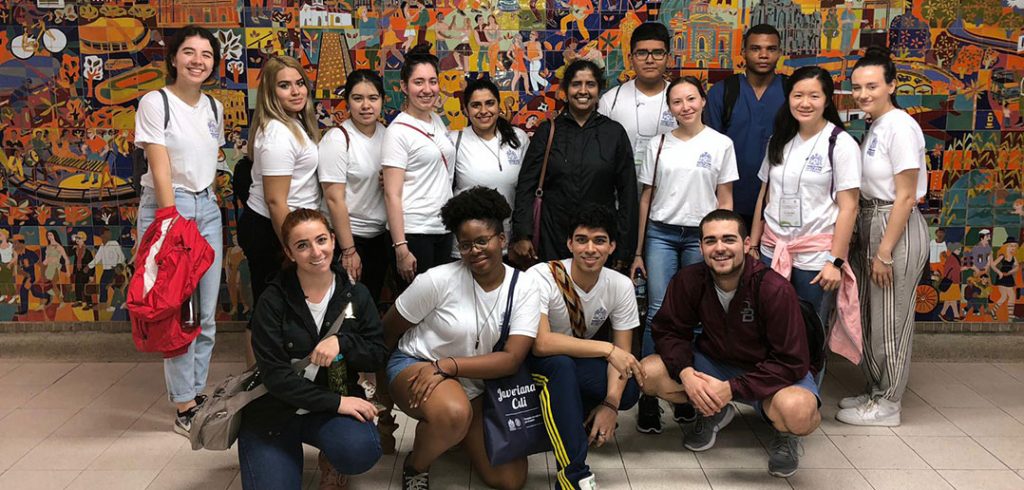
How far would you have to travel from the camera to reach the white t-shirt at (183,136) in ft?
11.7

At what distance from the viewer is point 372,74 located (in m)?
3.85

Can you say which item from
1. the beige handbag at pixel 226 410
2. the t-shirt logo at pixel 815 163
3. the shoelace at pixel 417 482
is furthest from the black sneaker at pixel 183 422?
the t-shirt logo at pixel 815 163

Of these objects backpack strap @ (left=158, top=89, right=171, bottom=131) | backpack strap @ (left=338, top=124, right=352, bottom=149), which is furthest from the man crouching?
backpack strap @ (left=158, top=89, right=171, bottom=131)

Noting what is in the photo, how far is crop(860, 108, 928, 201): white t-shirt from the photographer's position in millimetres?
3676

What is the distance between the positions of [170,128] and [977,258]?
13.9ft

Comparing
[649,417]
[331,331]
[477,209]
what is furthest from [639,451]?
[331,331]

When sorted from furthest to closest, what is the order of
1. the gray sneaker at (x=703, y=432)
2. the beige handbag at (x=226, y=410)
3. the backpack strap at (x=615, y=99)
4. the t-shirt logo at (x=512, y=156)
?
the backpack strap at (x=615, y=99) < the t-shirt logo at (x=512, y=156) < the gray sneaker at (x=703, y=432) < the beige handbag at (x=226, y=410)

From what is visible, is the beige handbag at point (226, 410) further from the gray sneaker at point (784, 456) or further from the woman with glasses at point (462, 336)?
the gray sneaker at point (784, 456)

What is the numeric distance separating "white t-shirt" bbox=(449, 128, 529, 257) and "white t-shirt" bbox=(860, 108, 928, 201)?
1.54 metres

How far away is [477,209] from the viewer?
10.2ft

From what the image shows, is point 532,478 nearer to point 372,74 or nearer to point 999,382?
point 372,74

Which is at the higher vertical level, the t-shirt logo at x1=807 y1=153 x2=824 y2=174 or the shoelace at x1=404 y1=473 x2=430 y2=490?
the t-shirt logo at x1=807 y1=153 x2=824 y2=174

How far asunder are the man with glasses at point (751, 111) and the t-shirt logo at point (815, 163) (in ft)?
1.32

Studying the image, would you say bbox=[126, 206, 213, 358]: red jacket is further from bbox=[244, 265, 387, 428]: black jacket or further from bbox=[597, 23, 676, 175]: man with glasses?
bbox=[597, 23, 676, 175]: man with glasses
